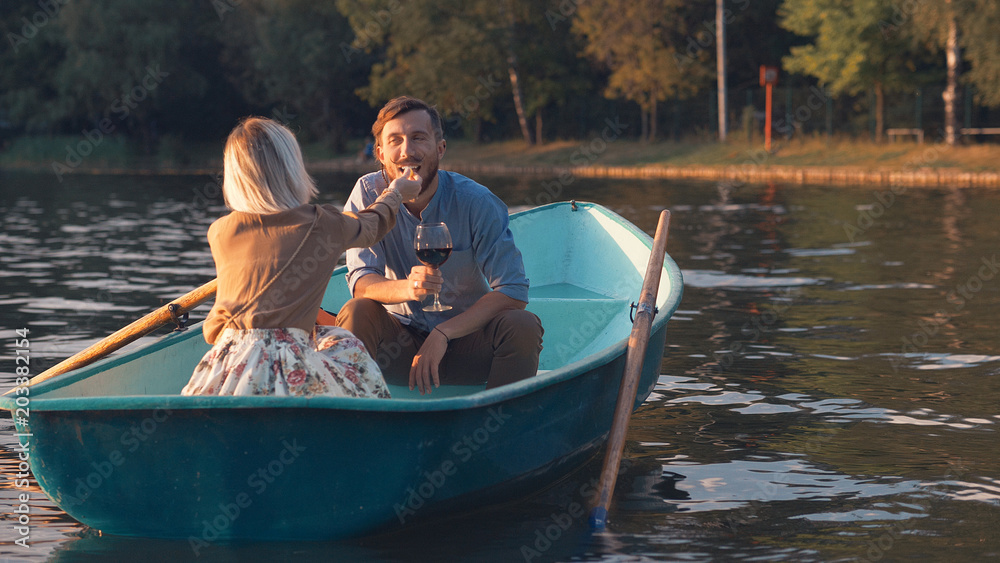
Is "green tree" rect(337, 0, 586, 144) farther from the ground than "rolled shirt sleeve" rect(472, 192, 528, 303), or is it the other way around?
"green tree" rect(337, 0, 586, 144)

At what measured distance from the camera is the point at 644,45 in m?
36.8

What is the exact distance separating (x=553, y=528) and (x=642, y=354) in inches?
32.4

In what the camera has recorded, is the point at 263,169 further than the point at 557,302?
No

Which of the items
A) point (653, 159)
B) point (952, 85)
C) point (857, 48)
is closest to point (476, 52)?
point (653, 159)

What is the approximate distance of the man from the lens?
4.77m

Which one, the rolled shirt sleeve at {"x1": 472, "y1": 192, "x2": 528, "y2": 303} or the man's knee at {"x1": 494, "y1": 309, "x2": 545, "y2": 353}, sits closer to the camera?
the man's knee at {"x1": 494, "y1": 309, "x2": 545, "y2": 353}

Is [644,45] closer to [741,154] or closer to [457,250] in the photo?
[741,154]

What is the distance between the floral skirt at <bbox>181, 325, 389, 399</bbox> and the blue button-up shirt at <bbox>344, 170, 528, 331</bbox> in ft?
3.14

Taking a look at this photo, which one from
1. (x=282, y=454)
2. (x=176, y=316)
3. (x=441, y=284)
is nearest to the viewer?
(x=282, y=454)

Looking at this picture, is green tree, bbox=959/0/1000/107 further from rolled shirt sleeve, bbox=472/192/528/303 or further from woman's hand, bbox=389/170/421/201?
woman's hand, bbox=389/170/421/201

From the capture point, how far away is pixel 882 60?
3162cm

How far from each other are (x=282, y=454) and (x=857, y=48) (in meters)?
29.3

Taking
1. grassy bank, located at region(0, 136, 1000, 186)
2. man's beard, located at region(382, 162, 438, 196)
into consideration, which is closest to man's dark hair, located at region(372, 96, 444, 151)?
man's beard, located at region(382, 162, 438, 196)

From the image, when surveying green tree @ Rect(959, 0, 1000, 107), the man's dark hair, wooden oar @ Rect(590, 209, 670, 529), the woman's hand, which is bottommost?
wooden oar @ Rect(590, 209, 670, 529)
